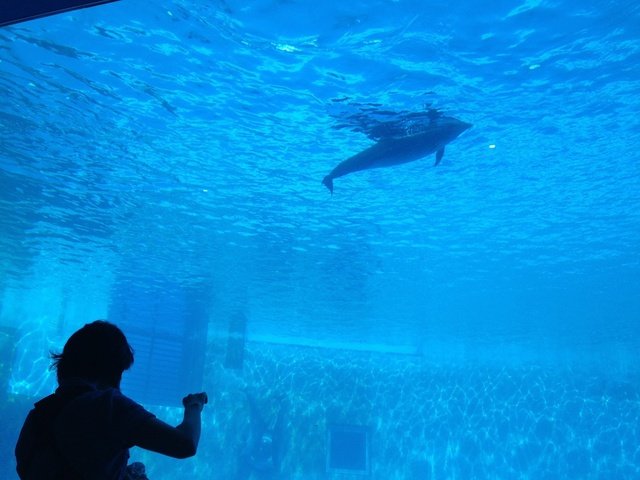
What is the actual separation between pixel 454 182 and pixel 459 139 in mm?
2509

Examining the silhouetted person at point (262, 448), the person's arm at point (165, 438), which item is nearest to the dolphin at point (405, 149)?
the person's arm at point (165, 438)

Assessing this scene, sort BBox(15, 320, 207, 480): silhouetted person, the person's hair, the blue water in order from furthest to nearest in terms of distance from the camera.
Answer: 1. the blue water
2. the person's hair
3. BBox(15, 320, 207, 480): silhouetted person

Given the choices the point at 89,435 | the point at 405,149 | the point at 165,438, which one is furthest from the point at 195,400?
the point at 405,149

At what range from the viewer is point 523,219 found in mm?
17000

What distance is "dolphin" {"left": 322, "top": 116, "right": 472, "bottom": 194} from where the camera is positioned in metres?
9.80

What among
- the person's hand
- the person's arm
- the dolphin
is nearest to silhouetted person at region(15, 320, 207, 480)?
the person's arm

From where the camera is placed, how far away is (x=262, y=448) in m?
28.7

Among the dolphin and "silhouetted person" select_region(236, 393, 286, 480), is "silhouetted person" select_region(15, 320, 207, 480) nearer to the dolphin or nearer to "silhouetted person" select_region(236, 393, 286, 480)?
the dolphin

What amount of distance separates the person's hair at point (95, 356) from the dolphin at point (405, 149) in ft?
23.3

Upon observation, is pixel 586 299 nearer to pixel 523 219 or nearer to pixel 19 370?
pixel 523 219

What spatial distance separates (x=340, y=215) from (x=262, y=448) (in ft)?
62.2

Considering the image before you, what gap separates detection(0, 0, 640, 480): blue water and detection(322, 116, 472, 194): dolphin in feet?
2.83

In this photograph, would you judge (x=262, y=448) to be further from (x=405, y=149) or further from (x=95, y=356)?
(x=95, y=356)

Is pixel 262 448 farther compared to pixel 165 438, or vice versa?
pixel 262 448
